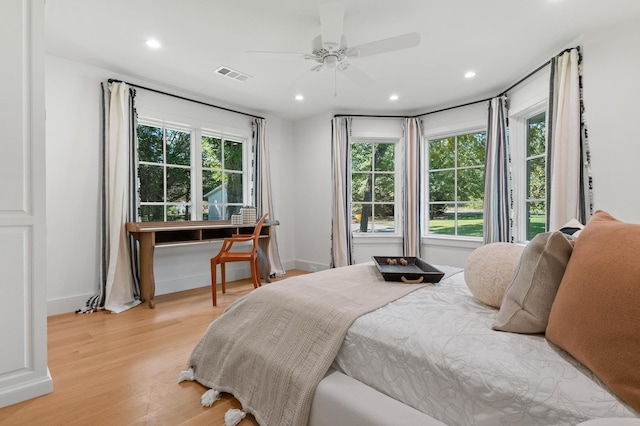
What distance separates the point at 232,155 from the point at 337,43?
2.53 meters

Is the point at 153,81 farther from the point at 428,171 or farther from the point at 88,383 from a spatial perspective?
the point at 428,171

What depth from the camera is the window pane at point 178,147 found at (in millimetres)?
3670

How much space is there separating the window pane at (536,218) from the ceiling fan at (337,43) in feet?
7.68

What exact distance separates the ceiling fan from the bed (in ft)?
5.59

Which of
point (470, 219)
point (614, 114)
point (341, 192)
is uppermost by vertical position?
point (614, 114)

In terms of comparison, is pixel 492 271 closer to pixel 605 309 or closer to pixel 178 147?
pixel 605 309

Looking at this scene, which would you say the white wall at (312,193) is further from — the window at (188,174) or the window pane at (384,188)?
the window at (188,174)

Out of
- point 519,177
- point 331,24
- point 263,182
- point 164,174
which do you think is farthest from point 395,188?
point 164,174

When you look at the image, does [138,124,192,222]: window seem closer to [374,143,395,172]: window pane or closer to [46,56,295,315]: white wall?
[46,56,295,315]: white wall

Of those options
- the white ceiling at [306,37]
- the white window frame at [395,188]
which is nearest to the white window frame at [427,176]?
the white window frame at [395,188]

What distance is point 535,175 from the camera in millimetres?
3279

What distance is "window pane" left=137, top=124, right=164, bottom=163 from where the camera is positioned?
345 centimetres

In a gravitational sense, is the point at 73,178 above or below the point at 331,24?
below

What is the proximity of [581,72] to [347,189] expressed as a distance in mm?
2742
